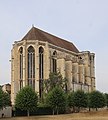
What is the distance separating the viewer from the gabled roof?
336ft

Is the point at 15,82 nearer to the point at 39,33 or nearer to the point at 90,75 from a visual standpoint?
the point at 39,33

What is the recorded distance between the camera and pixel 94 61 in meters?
124

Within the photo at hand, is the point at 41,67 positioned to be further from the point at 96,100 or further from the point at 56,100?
the point at 56,100

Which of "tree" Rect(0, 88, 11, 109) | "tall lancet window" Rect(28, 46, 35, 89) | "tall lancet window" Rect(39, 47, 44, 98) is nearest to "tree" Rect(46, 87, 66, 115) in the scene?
"tree" Rect(0, 88, 11, 109)

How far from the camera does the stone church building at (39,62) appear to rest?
97.6m

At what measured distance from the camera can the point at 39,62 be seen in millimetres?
99062

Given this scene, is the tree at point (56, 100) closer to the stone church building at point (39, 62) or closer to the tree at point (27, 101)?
the tree at point (27, 101)

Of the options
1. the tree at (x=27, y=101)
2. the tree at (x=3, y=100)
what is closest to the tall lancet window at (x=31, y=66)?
the tree at (x=3, y=100)

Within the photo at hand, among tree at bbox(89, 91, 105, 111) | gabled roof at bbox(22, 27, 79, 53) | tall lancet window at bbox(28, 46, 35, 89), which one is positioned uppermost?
gabled roof at bbox(22, 27, 79, 53)

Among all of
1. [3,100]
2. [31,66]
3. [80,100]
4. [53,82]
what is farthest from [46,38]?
[3,100]

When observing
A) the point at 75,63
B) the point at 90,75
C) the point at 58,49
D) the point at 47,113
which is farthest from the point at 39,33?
the point at 47,113

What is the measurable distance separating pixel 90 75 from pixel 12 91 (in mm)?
32526

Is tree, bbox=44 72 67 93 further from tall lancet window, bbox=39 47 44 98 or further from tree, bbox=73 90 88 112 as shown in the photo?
tree, bbox=73 90 88 112

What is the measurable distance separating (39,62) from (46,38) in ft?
35.9
